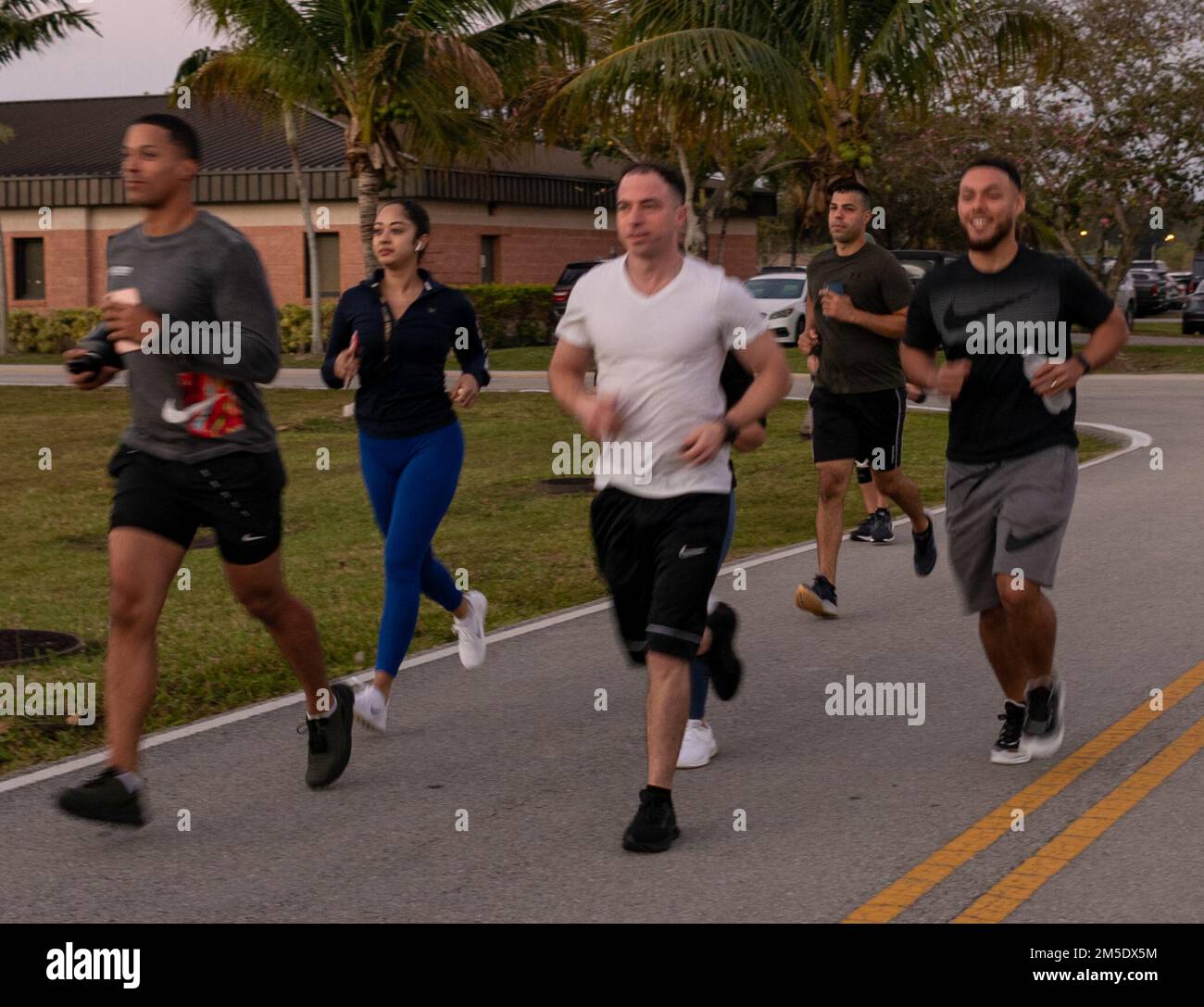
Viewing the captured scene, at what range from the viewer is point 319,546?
12148 millimetres

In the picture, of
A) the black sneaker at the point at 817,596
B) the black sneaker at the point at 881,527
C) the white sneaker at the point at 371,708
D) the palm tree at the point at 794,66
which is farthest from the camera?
the palm tree at the point at 794,66

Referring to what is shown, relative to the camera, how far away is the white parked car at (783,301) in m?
37.3

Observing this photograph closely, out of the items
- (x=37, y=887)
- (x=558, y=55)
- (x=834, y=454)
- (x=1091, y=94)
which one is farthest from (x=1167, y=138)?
(x=37, y=887)

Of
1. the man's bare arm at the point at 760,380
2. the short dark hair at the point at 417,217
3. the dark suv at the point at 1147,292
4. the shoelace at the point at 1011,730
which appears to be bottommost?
the dark suv at the point at 1147,292

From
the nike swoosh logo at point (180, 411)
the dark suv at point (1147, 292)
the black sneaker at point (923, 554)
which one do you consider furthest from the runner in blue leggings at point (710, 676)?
the dark suv at point (1147, 292)

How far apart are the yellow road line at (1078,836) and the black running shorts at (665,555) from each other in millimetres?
1180

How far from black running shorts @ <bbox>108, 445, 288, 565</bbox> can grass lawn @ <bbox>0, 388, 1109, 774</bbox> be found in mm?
1543

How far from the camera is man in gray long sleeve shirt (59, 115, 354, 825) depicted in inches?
222

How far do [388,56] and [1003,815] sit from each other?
16667 mm

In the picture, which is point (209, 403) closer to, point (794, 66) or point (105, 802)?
point (105, 802)

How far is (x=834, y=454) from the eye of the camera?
934 centimetres

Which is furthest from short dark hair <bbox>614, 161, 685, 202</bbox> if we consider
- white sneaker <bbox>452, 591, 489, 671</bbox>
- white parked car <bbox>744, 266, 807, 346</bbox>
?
white parked car <bbox>744, 266, 807, 346</bbox>

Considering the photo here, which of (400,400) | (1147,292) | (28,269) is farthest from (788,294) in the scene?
(400,400)

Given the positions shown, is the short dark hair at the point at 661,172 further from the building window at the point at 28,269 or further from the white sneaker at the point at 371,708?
the building window at the point at 28,269
